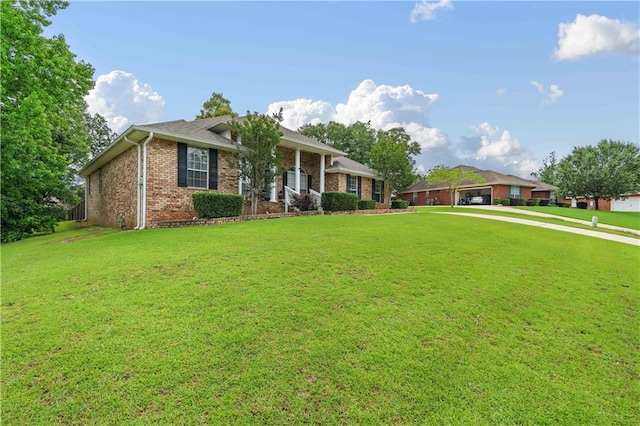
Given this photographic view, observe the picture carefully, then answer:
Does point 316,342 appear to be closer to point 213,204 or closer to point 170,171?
point 213,204

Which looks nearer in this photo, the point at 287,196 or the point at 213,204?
the point at 213,204

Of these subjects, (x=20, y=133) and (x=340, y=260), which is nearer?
(x=340, y=260)

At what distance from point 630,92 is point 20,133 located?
67.3 ft

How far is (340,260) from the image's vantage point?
6086 millimetres

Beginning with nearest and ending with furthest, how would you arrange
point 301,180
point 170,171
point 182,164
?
point 170,171
point 182,164
point 301,180

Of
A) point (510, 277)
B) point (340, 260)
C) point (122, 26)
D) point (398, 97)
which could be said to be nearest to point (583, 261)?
point (510, 277)

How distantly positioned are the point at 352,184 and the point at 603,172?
80.4 feet

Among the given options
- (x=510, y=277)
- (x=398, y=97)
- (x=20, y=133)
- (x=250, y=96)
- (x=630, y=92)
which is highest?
(x=398, y=97)

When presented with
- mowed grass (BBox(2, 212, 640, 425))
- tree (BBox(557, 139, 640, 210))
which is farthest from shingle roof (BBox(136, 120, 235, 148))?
tree (BBox(557, 139, 640, 210))

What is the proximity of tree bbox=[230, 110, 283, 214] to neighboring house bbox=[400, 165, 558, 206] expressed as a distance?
26365 mm

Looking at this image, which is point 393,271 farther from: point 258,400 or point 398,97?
point 398,97

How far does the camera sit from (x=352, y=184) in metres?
22.4

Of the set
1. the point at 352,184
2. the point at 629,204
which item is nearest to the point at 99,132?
the point at 352,184

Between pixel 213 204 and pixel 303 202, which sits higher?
pixel 303 202
